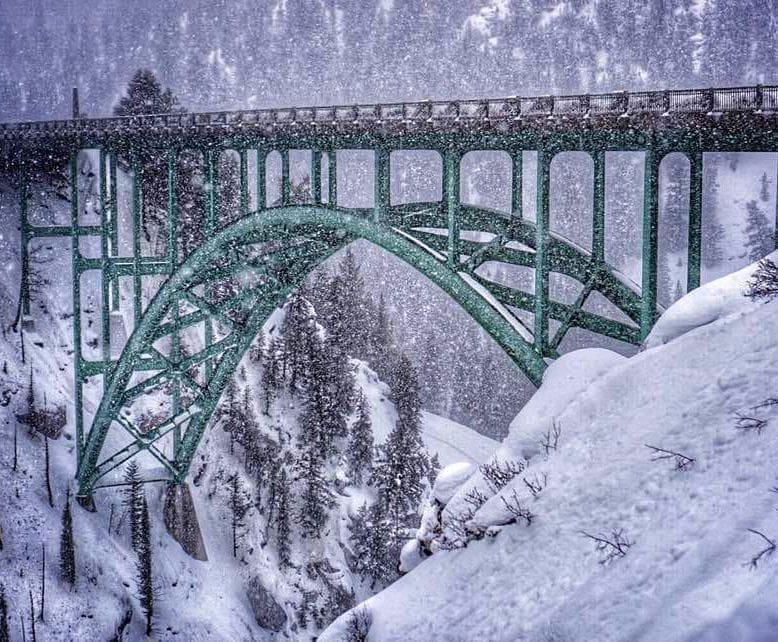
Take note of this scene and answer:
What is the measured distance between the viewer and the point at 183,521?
1304 inches

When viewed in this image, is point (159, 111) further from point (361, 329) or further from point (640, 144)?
point (640, 144)

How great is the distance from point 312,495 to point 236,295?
17.6 meters

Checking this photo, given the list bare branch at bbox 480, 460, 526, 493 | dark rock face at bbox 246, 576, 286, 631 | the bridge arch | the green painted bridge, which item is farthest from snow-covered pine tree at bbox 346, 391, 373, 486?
bare branch at bbox 480, 460, 526, 493

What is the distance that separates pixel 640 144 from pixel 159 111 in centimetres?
3557

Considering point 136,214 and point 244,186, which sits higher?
point 244,186

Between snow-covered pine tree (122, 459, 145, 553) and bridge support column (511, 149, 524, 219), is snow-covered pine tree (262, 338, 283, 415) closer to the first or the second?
snow-covered pine tree (122, 459, 145, 553)

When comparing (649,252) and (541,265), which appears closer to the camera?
(649,252)

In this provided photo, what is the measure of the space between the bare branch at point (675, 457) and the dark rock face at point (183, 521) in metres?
28.0

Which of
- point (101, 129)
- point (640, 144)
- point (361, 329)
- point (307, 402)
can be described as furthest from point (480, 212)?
point (361, 329)

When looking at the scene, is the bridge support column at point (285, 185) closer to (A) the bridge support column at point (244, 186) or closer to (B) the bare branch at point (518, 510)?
(A) the bridge support column at point (244, 186)

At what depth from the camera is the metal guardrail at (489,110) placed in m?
13.7

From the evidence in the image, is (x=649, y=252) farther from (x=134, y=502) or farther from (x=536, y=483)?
(x=134, y=502)

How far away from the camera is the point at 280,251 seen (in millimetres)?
24312

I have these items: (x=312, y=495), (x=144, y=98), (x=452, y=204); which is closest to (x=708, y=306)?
(x=452, y=204)
